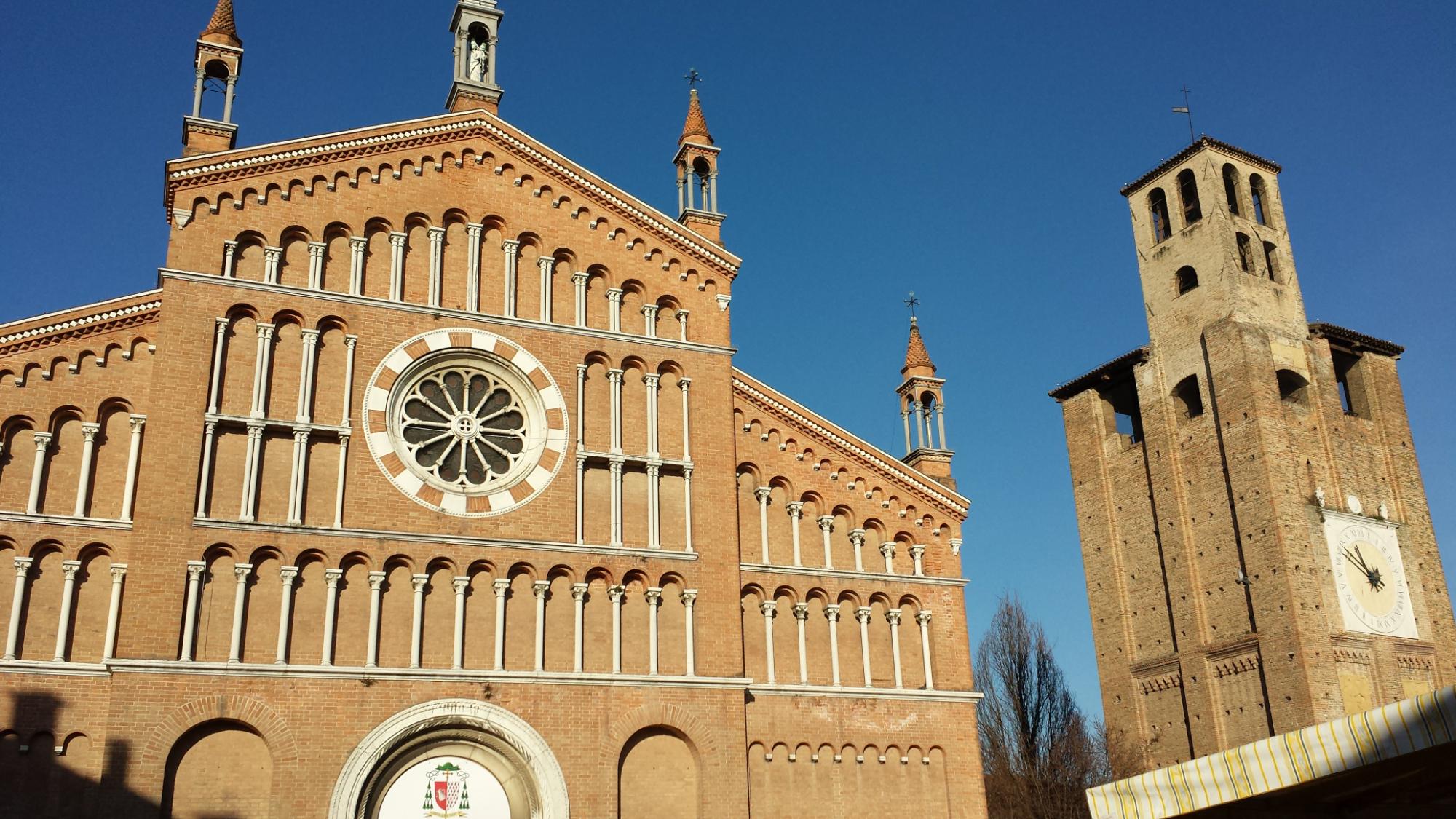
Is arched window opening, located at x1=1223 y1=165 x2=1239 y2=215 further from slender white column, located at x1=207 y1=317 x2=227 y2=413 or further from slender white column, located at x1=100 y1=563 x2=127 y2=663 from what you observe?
slender white column, located at x1=100 y1=563 x2=127 y2=663

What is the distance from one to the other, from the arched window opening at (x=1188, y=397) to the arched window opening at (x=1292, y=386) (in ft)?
9.58

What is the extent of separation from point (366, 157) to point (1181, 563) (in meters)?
34.5

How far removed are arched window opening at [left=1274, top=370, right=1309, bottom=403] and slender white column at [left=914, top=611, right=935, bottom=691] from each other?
89.3 feet

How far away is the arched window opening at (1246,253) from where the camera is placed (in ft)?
157

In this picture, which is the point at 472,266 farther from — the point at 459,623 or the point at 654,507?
the point at 459,623

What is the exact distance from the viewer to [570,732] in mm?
20625

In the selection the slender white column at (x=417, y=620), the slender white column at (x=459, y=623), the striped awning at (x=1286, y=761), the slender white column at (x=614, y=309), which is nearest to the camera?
the striped awning at (x=1286, y=761)

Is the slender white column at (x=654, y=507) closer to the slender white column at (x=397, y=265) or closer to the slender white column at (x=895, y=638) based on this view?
the slender white column at (x=895, y=638)

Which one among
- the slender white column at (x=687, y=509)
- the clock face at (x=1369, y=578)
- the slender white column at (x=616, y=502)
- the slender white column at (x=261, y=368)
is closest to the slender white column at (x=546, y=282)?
the slender white column at (x=616, y=502)

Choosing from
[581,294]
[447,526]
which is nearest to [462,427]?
[447,526]

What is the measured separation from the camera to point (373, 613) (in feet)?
65.6

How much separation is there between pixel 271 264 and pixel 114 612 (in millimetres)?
6244

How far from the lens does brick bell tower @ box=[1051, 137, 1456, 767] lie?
4253 cm

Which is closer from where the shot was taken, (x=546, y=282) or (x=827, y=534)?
(x=546, y=282)
